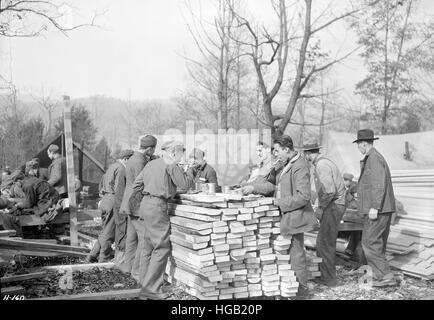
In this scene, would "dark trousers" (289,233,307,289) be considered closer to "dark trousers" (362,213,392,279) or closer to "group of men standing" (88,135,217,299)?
"dark trousers" (362,213,392,279)

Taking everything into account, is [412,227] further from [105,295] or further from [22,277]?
[22,277]

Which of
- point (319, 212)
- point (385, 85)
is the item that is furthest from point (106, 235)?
Answer: point (385, 85)

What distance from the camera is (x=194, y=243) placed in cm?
592

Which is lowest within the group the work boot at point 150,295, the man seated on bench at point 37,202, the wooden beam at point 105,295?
the work boot at point 150,295

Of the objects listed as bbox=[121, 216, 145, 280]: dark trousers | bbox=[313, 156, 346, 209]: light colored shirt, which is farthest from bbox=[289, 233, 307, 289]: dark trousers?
bbox=[121, 216, 145, 280]: dark trousers

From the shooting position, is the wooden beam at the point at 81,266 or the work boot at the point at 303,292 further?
the wooden beam at the point at 81,266

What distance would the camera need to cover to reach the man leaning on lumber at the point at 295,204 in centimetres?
616

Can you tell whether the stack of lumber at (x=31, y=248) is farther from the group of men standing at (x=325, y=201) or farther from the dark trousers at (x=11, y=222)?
the group of men standing at (x=325, y=201)

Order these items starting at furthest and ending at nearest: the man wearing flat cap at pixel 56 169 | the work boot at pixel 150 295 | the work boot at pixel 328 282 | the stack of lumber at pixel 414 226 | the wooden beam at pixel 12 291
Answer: the man wearing flat cap at pixel 56 169 → the stack of lumber at pixel 414 226 → the work boot at pixel 328 282 → the work boot at pixel 150 295 → the wooden beam at pixel 12 291

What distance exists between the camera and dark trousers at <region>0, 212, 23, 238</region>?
31.0 feet

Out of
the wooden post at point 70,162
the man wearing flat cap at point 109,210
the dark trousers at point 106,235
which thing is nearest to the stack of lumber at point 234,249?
the man wearing flat cap at point 109,210

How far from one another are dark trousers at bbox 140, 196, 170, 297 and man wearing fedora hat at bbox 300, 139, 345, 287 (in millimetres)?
2341
